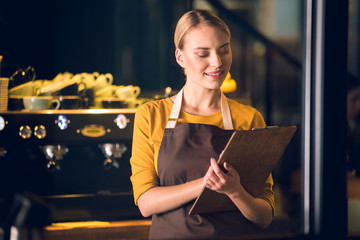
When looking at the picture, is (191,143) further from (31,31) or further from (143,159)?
(31,31)

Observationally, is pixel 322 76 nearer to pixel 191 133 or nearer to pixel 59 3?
pixel 191 133

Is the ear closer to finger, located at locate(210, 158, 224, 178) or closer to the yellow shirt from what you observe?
the yellow shirt

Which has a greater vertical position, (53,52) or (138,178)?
(53,52)

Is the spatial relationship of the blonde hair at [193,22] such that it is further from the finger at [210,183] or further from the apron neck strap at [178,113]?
the finger at [210,183]

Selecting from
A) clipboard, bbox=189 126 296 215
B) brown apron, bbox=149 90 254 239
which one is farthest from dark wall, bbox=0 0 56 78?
clipboard, bbox=189 126 296 215

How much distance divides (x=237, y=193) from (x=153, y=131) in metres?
0.27

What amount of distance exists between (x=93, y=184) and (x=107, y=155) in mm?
180

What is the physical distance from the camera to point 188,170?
1.29m

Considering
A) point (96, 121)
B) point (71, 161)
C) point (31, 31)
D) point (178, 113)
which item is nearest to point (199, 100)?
point (178, 113)

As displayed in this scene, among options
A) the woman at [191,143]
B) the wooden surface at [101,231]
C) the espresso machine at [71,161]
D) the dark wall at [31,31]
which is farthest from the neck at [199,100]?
the dark wall at [31,31]

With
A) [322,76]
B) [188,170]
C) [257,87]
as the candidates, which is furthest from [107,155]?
[257,87]

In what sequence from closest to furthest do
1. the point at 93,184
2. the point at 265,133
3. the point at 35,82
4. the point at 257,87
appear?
the point at 265,133 → the point at 35,82 → the point at 93,184 → the point at 257,87

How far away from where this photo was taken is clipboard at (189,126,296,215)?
118cm

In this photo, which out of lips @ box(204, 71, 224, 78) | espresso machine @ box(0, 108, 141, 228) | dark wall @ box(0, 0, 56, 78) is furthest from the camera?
dark wall @ box(0, 0, 56, 78)
